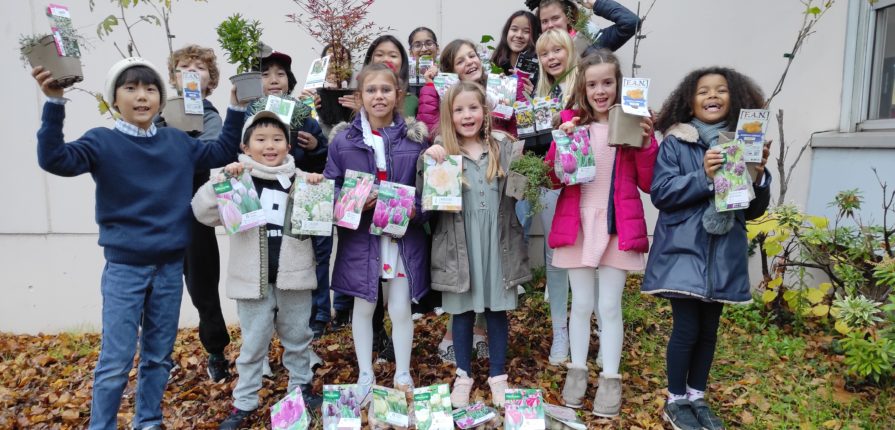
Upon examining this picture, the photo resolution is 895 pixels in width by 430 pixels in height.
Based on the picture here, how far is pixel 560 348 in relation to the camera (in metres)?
3.86

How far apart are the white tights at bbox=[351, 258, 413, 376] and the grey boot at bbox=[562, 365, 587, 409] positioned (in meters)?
0.92

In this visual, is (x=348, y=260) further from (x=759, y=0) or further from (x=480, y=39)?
(x=759, y=0)

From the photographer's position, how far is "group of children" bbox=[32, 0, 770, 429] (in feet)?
9.44

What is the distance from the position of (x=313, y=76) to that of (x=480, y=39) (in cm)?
192

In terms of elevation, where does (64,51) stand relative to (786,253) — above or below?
above

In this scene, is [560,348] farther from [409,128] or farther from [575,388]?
[409,128]

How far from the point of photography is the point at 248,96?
313cm

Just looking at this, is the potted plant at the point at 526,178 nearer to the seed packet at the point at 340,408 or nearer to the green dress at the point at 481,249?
the green dress at the point at 481,249

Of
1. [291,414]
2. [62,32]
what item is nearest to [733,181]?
[291,414]

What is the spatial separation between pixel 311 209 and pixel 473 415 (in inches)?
52.8

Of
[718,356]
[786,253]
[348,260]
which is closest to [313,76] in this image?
[348,260]

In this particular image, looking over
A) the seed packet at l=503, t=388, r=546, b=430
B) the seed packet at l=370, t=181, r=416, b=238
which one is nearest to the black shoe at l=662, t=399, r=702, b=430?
the seed packet at l=503, t=388, r=546, b=430

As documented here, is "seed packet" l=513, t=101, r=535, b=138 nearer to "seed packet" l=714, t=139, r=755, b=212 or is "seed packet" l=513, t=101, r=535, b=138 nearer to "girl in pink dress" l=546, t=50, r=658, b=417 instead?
"girl in pink dress" l=546, t=50, r=658, b=417

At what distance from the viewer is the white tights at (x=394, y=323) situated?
10.8 feet
